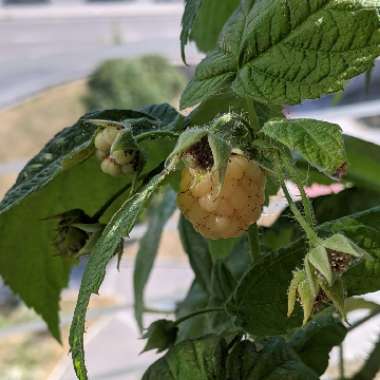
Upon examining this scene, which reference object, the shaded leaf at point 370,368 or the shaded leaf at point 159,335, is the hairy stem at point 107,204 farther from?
the shaded leaf at point 370,368

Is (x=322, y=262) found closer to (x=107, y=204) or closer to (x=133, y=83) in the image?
(x=107, y=204)

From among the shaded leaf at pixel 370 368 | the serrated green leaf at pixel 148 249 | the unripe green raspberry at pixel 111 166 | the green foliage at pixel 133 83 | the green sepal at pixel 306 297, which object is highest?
the unripe green raspberry at pixel 111 166

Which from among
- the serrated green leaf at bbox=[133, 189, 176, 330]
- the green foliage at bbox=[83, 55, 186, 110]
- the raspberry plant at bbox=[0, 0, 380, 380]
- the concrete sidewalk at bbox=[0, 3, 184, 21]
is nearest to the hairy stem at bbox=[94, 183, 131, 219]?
the raspberry plant at bbox=[0, 0, 380, 380]

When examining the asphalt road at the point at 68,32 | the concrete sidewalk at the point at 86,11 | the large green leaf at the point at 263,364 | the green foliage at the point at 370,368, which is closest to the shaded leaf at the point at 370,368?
the green foliage at the point at 370,368

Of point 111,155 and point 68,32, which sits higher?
point 111,155

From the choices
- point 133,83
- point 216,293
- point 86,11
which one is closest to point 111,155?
point 216,293

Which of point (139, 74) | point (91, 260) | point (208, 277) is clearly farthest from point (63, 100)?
point (91, 260)
